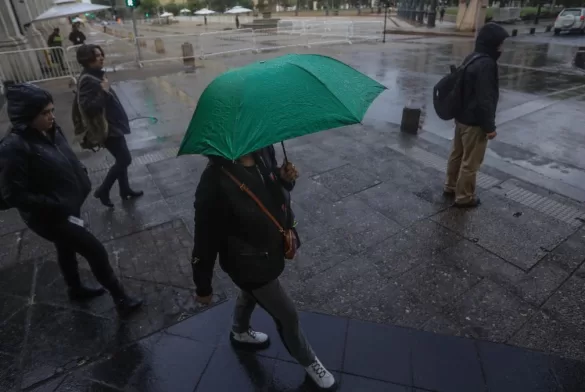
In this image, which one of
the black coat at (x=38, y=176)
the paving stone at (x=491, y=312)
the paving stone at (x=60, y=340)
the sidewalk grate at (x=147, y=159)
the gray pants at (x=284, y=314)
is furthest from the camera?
the sidewalk grate at (x=147, y=159)

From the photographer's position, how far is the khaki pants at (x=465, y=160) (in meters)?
4.18

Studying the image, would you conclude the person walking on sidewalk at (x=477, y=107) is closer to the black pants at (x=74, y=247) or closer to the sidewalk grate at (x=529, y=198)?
the sidewalk grate at (x=529, y=198)

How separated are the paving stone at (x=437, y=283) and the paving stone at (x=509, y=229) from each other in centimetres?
63

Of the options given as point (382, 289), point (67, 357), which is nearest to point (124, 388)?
point (67, 357)

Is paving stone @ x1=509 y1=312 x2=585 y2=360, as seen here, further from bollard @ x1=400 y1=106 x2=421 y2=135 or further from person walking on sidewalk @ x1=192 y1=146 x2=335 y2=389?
bollard @ x1=400 y1=106 x2=421 y2=135

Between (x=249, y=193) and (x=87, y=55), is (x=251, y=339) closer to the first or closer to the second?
(x=249, y=193)

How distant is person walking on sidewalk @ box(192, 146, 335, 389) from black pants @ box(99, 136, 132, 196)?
299cm

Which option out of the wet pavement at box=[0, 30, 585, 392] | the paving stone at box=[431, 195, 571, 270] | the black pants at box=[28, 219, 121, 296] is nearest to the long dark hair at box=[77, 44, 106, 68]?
the wet pavement at box=[0, 30, 585, 392]

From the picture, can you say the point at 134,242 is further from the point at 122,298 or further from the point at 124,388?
the point at 124,388

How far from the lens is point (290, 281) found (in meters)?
3.46

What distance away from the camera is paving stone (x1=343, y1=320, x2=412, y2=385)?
2.55m

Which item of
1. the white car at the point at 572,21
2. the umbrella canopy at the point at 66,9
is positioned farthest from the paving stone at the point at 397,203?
the white car at the point at 572,21

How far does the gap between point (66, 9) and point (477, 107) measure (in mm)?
13816

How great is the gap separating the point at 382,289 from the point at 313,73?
7.52ft
